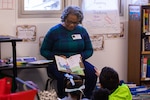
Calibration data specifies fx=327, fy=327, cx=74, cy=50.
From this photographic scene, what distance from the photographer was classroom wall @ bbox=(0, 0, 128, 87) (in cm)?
387

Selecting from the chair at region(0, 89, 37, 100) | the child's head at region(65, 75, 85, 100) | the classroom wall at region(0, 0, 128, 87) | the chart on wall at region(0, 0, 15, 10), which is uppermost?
the chart on wall at region(0, 0, 15, 10)

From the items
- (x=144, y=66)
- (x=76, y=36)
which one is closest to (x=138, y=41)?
(x=144, y=66)

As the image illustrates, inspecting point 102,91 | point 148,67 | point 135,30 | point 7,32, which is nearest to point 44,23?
point 7,32

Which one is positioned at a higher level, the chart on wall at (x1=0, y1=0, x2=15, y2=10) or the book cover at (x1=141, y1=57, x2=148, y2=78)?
the chart on wall at (x1=0, y1=0, x2=15, y2=10)

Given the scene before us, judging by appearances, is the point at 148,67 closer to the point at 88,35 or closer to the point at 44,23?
the point at 88,35

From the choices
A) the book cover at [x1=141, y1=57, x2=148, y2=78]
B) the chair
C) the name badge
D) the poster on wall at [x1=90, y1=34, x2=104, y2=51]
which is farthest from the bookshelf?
the chair

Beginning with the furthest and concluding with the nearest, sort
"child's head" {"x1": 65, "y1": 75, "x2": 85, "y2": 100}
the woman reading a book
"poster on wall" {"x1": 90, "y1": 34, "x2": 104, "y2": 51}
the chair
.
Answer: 1. "poster on wall" {"x1": 90, "y1": 34, "x2": 104, "y2": 51}
2. the woman reading a book
3. "child's head" {"x1": 65, "y1": 75, "x2": 85, "y2": 100}
4. the chair

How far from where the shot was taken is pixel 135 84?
4.36 meters

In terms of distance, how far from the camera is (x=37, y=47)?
13.3 feet

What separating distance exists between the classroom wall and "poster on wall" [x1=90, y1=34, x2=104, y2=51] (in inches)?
2.3

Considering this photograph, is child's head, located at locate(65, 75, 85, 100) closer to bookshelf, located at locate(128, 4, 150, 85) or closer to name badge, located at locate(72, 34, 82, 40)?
name badge, located at locate(72, 34, 82, 40)

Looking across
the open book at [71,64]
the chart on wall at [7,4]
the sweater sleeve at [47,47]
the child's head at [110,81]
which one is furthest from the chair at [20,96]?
the chart on wall at [7,4]

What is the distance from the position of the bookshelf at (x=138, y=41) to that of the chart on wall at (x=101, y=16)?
0.68ft

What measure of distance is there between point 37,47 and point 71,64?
59cm
